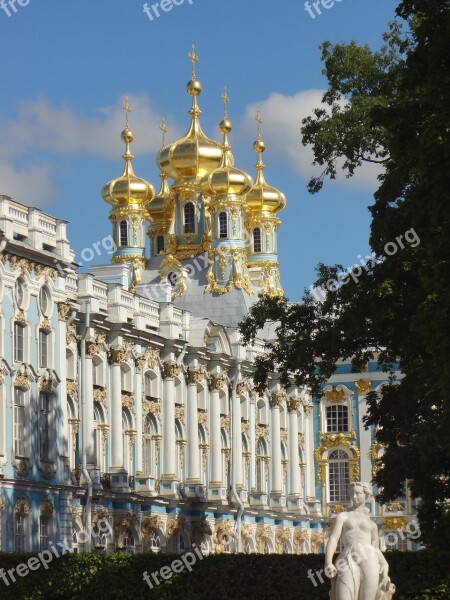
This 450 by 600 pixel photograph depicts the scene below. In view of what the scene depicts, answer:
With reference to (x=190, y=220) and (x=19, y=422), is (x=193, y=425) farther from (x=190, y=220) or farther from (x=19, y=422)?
(x=190, y=220)

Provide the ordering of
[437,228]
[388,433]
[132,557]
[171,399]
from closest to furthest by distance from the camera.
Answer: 1. [437,228]
2. [132,557]
3. [388,433]
4. [171,399]

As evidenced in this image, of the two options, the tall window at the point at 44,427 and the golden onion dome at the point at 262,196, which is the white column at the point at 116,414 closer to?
the tall window at the point at 44,427

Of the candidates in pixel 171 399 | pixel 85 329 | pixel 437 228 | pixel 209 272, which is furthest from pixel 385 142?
pixel 209 272

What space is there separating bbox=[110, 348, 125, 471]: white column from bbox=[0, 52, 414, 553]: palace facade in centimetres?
7

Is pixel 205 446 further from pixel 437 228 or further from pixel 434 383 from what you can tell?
pixel 437 228

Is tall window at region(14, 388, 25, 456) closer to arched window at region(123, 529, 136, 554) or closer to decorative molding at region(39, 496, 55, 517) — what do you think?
decorative molding at region(39, 496, 55, 517)

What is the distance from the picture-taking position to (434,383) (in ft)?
113

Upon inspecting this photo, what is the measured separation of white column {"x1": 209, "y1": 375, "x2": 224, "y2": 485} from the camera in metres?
70.5

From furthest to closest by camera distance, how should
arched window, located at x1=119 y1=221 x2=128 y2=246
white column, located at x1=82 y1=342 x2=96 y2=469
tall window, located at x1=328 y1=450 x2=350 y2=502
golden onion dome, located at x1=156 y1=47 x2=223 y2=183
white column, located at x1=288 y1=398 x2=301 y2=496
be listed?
1. arched window, located at x1=119 y1=221 x2=128 y2=246
2. golden onion dome, located at x1=156 y1=47 x2=223 y2=183
3. tall window, located at x1=328 y1=450 x2=350 y2=502
4. white column, located at x1=288 y1=398 x2=301 y2=496
5. white column, located at x1=82 y1=342 x2=96 y2=469

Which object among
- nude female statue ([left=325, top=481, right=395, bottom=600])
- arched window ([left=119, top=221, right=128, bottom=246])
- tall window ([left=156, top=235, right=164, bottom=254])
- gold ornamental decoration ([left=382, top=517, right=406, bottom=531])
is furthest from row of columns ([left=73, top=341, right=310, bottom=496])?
nude female statue ([left=325, top=481, right=395, bottom=600])

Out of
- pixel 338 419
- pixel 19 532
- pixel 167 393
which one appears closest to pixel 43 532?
pixel 19 532

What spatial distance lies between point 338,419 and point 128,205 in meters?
17.3

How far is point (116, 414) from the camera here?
201ft

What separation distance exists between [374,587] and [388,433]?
20.7m
